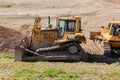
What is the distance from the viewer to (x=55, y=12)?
47.2 m

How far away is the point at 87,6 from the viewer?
5106 centimetres

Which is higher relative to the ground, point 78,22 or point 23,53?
point 78,22

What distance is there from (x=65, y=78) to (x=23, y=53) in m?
6.89

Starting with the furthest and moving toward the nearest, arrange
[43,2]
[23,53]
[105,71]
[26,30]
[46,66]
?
[43,2] → [26,30] → [23,53] → [46,66] → [105,71]

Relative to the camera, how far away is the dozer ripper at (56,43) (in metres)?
22.2

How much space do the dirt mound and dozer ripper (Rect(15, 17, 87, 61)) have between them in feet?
11.3

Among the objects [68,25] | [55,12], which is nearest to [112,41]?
[68,25]

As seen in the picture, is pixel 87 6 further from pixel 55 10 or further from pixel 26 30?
pixel 26 30

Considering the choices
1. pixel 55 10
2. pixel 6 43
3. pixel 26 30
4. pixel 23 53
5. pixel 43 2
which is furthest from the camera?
pixel 43 2

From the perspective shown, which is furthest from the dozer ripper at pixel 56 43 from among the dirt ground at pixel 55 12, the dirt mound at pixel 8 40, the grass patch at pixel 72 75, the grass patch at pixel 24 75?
the dirt ground at pixel 55 12

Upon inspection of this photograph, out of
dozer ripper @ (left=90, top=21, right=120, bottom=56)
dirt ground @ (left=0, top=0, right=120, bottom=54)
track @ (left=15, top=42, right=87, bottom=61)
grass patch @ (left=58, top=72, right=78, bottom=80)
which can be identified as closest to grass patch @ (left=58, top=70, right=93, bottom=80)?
grass patch @ (left=58, top=72, right=78, bottom=80)

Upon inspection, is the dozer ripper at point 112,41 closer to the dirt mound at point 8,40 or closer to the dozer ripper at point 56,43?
the dozer ripper at point 56,43

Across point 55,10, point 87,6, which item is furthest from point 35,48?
point 87,6

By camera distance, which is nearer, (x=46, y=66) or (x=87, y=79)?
(x=87, y=79)
